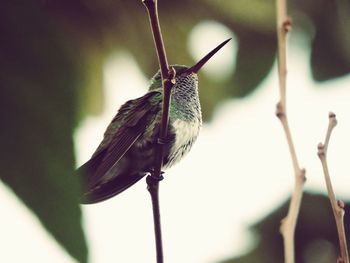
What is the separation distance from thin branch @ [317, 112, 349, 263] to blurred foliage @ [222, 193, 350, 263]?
5.65 feet

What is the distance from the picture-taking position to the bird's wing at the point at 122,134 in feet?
9.77

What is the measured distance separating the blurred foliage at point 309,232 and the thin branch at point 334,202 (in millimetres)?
1722

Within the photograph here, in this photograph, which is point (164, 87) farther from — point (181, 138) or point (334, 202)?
point (181, 138)

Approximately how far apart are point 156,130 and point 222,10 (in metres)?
2.15

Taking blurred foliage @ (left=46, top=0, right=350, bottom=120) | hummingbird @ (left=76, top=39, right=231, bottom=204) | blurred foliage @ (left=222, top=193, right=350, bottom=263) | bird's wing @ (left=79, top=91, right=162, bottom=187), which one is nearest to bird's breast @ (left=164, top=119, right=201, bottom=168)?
hummingbird @ (left=76, top=39, right=231, bottom=204)

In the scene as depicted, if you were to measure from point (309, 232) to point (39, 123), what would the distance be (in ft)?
10.3

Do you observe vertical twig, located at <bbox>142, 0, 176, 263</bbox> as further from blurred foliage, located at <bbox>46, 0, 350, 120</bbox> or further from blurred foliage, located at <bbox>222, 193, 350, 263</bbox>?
blurred foliage, located at <bbox>222, 193, 350, 263</bbox>

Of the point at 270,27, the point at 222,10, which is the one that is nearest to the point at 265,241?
the point at 270,27

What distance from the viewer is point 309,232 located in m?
3.16

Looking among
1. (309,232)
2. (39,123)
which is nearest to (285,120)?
(39,123)

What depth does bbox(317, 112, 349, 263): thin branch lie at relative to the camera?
98 centimetres

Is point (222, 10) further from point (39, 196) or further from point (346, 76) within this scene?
point (39, 196)

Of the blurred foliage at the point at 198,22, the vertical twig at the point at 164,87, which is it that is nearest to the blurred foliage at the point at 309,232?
the vertical twig at the point at 164,87

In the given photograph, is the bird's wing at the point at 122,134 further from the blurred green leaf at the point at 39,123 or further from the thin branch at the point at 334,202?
the blurred green leaf at the point at 39,123
